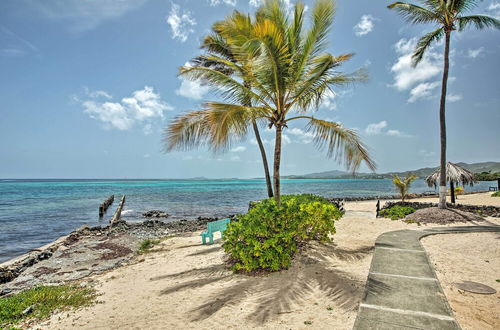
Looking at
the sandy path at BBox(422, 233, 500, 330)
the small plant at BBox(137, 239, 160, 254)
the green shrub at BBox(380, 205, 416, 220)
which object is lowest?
the small plant at BBox(137, 239, 160, 254)

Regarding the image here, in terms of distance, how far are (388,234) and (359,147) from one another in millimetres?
3763

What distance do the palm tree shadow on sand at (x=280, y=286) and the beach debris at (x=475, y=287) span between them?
1819 mm

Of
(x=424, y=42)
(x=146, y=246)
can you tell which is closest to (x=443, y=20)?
(x=424, y=42)

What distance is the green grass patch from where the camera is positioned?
17.2ft

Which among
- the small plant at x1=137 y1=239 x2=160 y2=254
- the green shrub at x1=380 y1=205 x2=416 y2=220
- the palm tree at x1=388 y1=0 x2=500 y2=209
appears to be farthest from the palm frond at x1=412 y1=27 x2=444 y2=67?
the small plant at x1=137 y1=239 x2=160 y2=254

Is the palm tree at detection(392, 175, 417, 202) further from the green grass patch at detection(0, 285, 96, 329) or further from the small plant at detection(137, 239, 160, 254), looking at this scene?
the green grass patch at detection(0, 285, 96, 329)

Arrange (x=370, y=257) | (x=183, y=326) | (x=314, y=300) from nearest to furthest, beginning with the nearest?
(x=183, y=326) → (x=314, y=300) → (x=370, y=257)

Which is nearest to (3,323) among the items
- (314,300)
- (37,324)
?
(37,324)

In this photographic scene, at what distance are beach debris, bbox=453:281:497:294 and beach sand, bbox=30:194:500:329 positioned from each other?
0.41 meters

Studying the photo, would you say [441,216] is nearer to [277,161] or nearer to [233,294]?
[277,161]

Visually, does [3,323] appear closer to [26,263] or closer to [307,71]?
[26,263]

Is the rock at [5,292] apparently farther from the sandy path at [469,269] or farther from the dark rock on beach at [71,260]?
the sandy path at [469,269]

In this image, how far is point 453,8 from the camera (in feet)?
41.1

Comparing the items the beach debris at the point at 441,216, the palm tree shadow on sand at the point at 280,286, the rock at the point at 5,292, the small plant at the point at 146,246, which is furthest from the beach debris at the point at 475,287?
the rock at the point at 5,292
